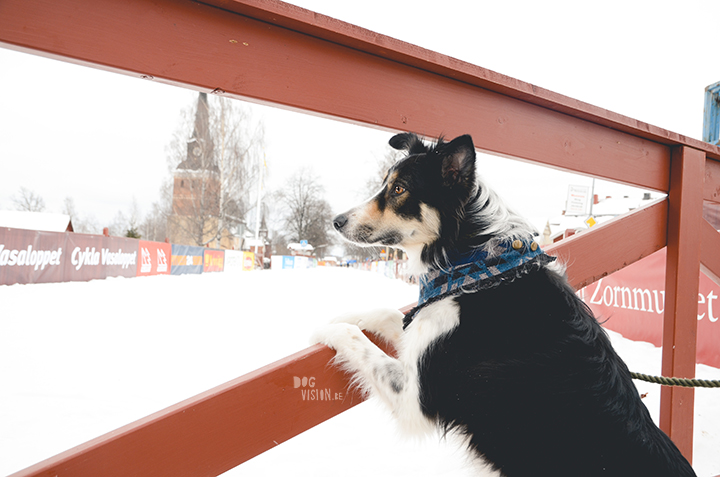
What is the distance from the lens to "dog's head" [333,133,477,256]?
1734mm

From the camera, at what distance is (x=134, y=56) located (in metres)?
1.08

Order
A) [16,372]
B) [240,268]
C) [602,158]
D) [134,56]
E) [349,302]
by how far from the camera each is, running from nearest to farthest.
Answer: [134,56]
[602,158]
[16,372]
[349,302]
[240,268]

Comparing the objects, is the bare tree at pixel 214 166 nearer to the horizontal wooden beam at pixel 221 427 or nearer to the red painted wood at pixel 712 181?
the red painted wood at pixel 712 181

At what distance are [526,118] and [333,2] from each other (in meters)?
1.66

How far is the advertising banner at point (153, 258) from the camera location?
14.5m

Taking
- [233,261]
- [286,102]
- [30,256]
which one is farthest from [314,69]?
[233,261]

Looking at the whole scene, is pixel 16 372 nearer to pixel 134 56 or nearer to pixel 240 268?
pixel 134 56

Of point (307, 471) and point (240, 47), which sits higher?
point (240, 47)

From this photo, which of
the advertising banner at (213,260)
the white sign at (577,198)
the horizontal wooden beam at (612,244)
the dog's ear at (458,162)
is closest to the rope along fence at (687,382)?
the horizontal wooden beam at (612,244)

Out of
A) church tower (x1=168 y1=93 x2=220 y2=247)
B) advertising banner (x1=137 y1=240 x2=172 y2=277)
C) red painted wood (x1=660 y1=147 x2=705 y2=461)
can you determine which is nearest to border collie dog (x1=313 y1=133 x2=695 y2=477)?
red painted wood (x1=660 y1=147 x2=705 y2=461)

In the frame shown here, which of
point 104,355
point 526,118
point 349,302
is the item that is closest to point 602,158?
point 526,118

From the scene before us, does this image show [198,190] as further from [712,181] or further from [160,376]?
[712,181]

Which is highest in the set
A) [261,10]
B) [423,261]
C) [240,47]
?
[261,10]

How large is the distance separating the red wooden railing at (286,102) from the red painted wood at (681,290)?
0.25 metres
